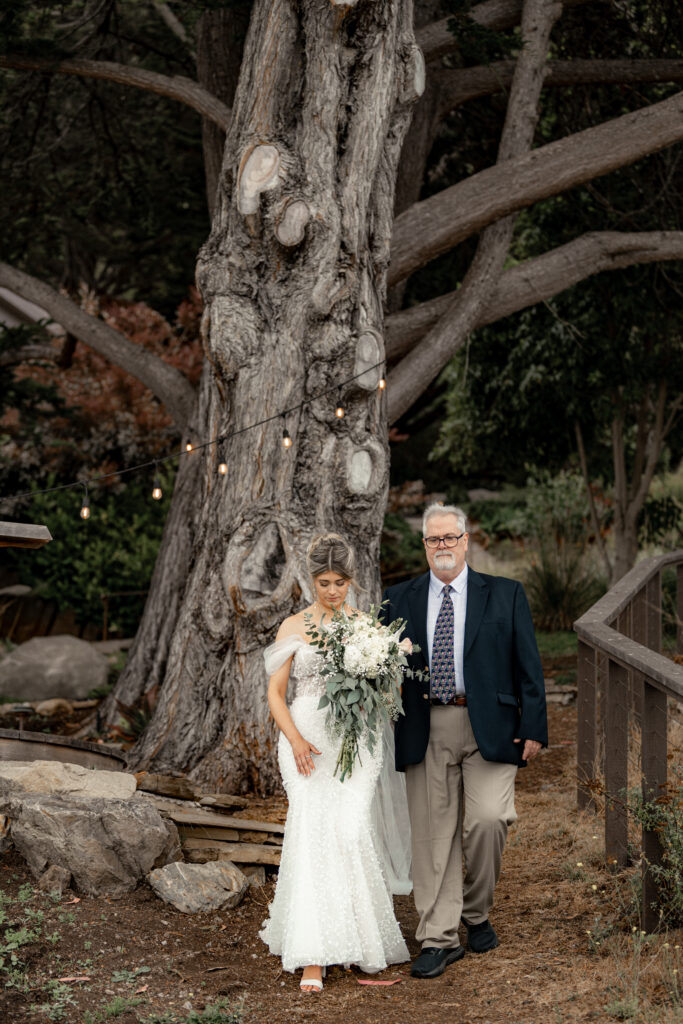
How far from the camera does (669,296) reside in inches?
467

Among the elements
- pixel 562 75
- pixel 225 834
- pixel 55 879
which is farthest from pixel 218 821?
pixel 562 75

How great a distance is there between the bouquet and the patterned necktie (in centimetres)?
14

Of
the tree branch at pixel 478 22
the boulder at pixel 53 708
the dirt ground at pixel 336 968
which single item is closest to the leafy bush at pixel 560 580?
the boulder at pixel 53 708

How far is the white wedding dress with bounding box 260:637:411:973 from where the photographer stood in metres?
4.68

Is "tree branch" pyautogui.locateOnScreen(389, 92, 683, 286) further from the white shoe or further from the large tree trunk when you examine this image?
the white shoe

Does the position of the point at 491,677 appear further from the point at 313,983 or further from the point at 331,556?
the point at 313,983

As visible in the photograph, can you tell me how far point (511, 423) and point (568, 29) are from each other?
4234 mm

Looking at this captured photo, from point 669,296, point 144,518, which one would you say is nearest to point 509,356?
point 669,296

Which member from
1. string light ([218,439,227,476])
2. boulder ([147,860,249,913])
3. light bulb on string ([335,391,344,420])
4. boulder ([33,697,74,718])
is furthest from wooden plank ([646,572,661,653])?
boulder ([33,697,74,718])

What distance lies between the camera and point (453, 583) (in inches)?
195

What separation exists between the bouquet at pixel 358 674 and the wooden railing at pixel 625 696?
3.30 feet

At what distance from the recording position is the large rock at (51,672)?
38.7ft

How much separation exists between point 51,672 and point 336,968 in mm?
7521

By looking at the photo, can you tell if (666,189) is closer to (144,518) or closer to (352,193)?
(352,193)
